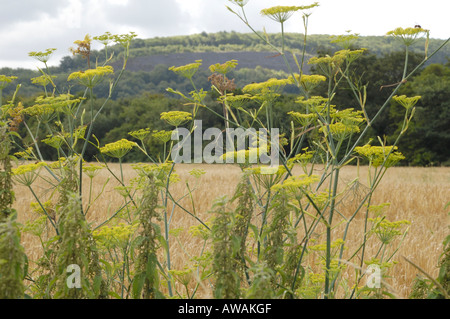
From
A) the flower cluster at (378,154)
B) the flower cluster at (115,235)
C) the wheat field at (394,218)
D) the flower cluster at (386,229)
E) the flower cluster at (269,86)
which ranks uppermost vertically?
the flower cluster at (269,86)

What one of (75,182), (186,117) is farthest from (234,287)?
(186,117)

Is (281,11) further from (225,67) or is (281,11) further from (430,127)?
(430,127)

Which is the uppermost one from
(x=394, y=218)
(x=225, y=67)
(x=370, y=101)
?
(x=370, y=101)

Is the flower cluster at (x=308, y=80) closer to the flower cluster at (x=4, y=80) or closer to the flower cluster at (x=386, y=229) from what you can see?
the flower cluster at (x=386, y=229)

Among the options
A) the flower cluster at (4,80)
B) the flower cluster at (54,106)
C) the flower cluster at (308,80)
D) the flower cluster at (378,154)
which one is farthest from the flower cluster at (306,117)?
the flower cluster at (4,80)

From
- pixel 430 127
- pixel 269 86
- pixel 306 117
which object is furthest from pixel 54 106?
pixel 430 127

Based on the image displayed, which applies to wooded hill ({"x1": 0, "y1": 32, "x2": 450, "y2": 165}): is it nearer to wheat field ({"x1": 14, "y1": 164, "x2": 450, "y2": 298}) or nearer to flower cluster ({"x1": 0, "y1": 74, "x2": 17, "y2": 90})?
flower cluster ({"x1": 0, "y1": 74, "x2": 17, "y2": 90})

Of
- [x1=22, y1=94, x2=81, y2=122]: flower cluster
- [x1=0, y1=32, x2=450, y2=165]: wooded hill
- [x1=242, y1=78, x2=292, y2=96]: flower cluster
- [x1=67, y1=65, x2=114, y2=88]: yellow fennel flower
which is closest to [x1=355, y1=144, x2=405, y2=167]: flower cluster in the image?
[x1=242, y1=78, x2=292, y2=96]: flower cluster

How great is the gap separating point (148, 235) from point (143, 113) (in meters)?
49.0

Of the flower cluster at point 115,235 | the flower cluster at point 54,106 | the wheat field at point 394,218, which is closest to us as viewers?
the flower cluster at point 115,235

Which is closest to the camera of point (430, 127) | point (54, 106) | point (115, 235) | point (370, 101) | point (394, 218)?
point (115, 235)

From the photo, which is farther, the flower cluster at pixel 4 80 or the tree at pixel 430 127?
Result: the tree at pixel 430 127

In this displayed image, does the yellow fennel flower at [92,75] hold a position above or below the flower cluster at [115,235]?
above

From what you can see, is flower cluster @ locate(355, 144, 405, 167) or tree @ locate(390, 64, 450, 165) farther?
tree @ locate(390, 64, 450, 165)
